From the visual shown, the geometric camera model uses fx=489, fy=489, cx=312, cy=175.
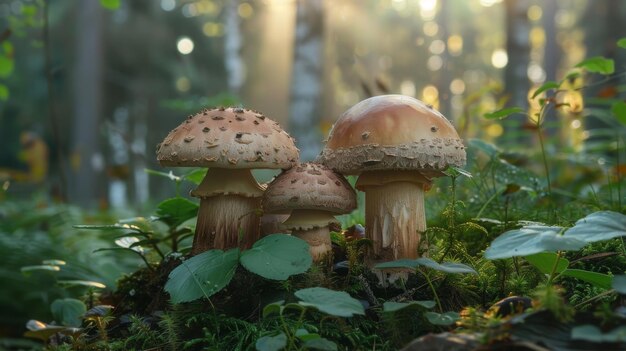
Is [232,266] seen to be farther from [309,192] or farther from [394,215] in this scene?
[394,215]

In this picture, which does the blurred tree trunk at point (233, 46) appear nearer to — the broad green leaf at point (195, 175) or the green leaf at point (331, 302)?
the broad green leaf at point (195, 175)

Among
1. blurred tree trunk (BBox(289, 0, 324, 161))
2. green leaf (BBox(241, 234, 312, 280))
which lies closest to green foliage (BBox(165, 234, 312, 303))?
green leaf (BBox(241, 234, 312, 280))

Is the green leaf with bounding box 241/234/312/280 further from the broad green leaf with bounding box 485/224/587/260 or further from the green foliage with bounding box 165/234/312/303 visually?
the broad green leaf with bounding box 485/224/587/260

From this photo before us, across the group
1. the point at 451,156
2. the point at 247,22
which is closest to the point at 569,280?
the point at 451,156

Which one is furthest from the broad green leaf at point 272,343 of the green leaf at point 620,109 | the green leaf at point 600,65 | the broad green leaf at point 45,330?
the green leaf at point 620,109

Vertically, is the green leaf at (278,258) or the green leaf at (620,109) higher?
the green leaf at (620,109)
